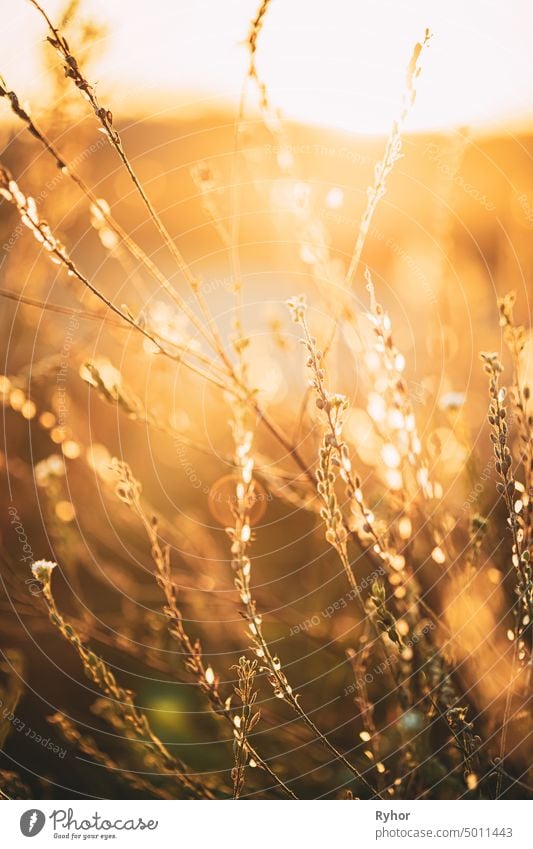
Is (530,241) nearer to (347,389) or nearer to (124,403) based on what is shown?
(347,389)
